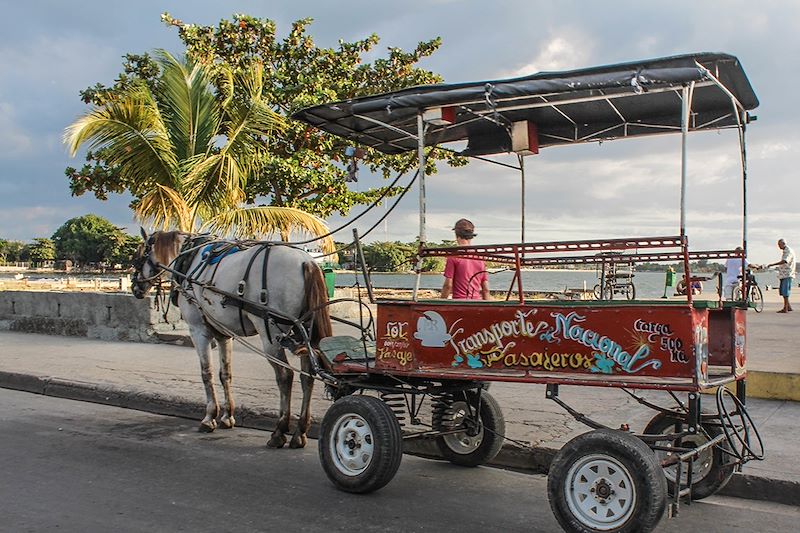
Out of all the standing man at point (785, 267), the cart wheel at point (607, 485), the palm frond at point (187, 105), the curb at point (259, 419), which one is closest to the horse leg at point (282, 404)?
the curb at point (259, 419)

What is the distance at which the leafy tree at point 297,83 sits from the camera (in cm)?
1719

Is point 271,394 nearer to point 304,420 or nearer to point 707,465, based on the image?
point 304,420

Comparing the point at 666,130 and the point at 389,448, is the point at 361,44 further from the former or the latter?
the point at 389,448

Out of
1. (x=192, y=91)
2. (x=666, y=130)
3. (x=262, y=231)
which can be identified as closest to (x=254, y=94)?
(x=192, y=91)

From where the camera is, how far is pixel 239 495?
17.0ft

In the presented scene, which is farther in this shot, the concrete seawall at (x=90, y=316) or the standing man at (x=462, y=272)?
the concrete seawall at (x=90, y=316)

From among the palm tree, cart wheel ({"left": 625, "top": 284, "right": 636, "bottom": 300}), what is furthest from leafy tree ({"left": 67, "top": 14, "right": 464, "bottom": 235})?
cart wheel ({"left": 625, "top": 284, "right": 636, "bottom": 300})

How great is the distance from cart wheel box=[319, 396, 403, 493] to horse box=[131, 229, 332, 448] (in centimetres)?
95

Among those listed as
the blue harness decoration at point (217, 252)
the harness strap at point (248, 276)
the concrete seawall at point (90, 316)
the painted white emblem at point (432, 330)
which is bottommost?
the concrete seawall at point (90, 316)

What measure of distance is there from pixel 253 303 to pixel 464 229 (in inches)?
78.6

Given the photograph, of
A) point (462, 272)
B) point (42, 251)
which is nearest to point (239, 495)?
point (462, 272)

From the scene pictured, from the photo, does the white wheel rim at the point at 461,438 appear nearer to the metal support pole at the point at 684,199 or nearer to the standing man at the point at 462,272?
the standing man at the point at 462,272

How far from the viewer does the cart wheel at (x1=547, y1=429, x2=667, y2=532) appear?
3.99 meters

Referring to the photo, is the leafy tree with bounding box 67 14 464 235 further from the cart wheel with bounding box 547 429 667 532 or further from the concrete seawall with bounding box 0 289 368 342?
the cart wheel with bounding box 547 429 667 532
